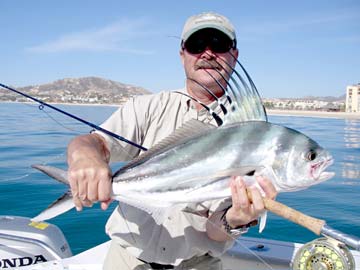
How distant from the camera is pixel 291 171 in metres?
2.13

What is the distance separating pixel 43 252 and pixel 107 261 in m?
1.39

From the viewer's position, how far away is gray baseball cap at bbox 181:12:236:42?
2.84 meters

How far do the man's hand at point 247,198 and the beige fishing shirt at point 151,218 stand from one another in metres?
0.30

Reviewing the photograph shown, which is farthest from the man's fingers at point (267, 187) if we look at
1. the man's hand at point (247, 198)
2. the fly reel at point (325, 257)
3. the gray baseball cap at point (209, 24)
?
the gray baseball cap at point (209, 24)

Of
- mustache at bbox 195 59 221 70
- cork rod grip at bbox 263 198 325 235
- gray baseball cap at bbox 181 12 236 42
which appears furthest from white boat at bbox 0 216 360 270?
gray baseball cap at bbox 181 12 236 42

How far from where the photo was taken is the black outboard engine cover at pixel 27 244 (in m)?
4.04

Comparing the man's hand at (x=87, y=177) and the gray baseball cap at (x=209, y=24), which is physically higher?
the gray baseball cap at (x=209, y=24)

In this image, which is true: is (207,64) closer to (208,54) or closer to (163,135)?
(208,54)

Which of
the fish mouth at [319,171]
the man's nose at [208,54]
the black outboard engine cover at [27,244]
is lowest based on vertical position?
the black outboard engine cover at [27,244]

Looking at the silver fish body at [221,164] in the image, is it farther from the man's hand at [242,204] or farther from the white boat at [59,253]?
the white boat at [59,253]

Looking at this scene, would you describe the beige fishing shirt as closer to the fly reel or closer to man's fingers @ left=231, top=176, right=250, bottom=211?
man's fingers @ left=231, top=176, right=250, bottom=211

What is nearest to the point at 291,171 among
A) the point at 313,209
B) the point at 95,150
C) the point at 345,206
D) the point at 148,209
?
the point at 148,209

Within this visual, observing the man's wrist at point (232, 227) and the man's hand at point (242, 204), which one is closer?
the man's hand at point (242, 204)

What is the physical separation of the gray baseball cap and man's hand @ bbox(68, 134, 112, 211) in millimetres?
1160
